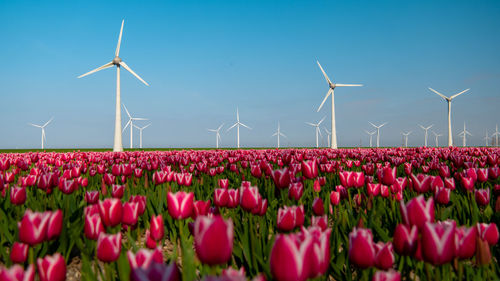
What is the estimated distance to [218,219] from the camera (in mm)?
1465

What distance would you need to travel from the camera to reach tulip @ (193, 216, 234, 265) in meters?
1.49

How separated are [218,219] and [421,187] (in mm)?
3078

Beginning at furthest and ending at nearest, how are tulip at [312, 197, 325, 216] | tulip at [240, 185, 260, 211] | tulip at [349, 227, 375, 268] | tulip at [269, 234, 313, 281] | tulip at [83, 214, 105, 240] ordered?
tulip at [312, 197, 325, 216] < tulip at [240, 185, 260, 211] < tulip at [83, 214, 105, 240] < tulip at [349, 227, 375, 268] < tulip at [269, 234, 313, 281]

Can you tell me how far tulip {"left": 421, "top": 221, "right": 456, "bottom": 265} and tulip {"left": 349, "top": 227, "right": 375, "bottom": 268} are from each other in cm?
28

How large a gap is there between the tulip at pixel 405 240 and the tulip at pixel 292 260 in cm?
87

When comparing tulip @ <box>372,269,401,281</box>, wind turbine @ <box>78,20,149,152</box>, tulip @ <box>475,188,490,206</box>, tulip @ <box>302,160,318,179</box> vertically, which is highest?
wind turbine @ <box>78,20,149,152</box>

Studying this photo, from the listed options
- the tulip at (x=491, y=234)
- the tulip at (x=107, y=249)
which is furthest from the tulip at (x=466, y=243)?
the tulip at (x=107, y=249)

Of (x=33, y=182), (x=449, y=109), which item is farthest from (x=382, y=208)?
(x=449, y=109)

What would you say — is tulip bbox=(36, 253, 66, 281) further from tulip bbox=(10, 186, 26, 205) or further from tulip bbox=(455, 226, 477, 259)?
tulip bbox=(10, 186, 26, 205)

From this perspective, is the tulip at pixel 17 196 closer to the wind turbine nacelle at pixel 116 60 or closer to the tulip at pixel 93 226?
the tulip at pixel 93 226

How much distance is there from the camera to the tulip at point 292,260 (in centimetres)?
133

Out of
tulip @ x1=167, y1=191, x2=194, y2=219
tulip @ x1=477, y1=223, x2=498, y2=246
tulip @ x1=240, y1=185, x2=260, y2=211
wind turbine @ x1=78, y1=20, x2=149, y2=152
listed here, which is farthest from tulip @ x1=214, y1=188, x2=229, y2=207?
wind turbine @ x1=78, y1=20, x2=149, y2=152

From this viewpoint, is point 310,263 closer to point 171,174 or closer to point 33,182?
A: point 171,174

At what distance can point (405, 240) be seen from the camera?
1908 millimetres
